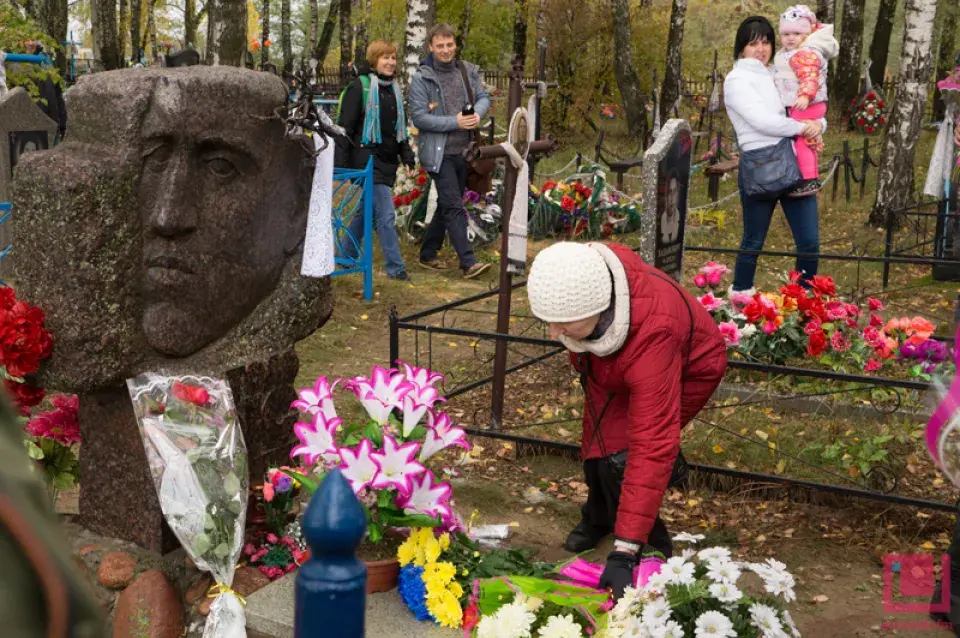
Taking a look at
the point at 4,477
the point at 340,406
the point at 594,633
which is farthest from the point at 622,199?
the point at 4,477

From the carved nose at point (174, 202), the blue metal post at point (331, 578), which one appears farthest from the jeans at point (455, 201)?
the blue metal post at point (331, 578)

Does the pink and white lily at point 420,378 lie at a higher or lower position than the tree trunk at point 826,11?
lower

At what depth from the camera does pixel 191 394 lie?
369cm

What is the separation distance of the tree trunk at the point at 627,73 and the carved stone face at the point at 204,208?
16.3 m

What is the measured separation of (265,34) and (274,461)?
107ft

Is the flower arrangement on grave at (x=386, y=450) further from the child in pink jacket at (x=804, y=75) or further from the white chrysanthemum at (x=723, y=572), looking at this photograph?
the child in pink jacket at (x=804, y=75)

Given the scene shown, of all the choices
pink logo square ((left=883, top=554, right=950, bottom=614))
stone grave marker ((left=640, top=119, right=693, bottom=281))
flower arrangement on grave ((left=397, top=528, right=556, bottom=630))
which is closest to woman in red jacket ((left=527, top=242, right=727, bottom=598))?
flower arrangement on grave ((left=397, top=528, right=556, bottom=630))

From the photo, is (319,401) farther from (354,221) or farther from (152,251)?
(354,221)

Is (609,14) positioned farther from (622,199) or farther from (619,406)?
(619,406)

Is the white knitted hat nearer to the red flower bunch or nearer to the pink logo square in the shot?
the red flower bunch

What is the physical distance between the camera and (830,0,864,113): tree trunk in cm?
1917

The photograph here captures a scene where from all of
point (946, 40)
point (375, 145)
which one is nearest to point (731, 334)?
point (375, 145)

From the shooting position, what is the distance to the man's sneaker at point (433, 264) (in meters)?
9.21

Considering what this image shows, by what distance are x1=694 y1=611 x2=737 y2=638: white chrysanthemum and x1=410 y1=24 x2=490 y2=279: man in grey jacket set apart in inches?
238
